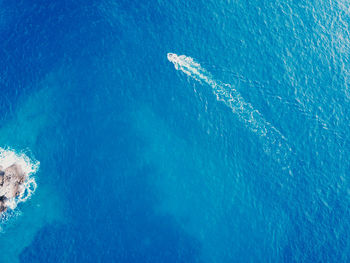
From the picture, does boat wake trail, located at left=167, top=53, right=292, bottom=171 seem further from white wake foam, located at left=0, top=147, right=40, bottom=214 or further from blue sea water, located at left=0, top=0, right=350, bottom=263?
white wake foam, located at left=0, top=147, right=40, bottom=214

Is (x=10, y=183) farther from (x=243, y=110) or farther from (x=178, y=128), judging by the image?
(x=243, y=110)

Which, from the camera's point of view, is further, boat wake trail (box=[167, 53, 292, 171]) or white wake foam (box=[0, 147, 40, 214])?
boat wake trail (box=[167, 53, 292, 171])

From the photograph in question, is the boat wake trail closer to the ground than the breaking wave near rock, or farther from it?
farther from it

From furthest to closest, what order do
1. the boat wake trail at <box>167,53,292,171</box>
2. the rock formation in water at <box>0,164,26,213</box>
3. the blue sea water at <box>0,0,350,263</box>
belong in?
the boat wake trail at <box>167,53,292,171</box> → the rock formation in water at <box>0,164,26,213</box> → the blue sea water at <box>0,0,350,263</box>

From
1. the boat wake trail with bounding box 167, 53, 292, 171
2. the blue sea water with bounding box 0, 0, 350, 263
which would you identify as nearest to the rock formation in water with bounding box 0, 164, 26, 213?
the blue sea water with bounding box 0, 0, 350, 263

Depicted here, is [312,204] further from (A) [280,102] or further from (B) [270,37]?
(B) [270,37]

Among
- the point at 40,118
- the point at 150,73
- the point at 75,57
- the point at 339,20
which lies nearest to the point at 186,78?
the point at 150,73

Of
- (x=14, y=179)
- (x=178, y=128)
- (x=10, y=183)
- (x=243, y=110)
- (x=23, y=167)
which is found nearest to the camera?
(x=10, y=183)

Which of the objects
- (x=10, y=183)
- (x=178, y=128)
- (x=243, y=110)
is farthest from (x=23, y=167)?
(x=243, y=110)
